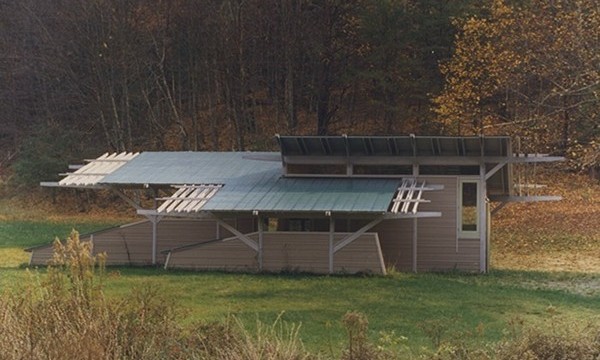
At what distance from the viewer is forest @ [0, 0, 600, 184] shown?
29.0 m

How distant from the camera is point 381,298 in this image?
13.4 meters

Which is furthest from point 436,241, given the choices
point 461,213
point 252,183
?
point 252,183

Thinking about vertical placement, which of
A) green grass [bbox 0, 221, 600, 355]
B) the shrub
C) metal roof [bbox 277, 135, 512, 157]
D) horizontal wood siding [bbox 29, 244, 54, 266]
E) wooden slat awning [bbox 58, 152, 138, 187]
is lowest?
green grass [bbox 0, 221, 600, 355]

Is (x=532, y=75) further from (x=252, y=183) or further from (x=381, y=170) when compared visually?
(x=252, y=183)

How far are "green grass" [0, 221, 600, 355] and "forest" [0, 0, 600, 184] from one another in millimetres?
11194

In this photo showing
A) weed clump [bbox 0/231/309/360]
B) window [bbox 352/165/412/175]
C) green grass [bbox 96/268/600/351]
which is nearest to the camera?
weed clump [bbox 0/231/309/360]

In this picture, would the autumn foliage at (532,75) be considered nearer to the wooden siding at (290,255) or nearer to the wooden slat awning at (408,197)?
the wooden slat awning at (408,197)

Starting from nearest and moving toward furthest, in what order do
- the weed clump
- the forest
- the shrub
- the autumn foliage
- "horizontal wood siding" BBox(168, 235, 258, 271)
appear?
the weed clump → the shrub → the autumn foliage → "horizontal wood siding" BBox(168, 235, 258, 271) → the forest

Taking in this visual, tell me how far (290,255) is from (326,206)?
1.60 meters

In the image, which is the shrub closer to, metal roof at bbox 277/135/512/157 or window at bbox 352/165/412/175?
metal roof at bbox 277/135/512/157

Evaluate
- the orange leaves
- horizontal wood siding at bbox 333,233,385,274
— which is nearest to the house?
horizontal wood siding at bbox 333,233,385,274

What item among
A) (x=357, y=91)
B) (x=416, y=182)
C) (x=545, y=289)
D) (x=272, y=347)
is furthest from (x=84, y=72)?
(x=272, y=347)

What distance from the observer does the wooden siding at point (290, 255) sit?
16.5m

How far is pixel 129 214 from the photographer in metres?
31.9
